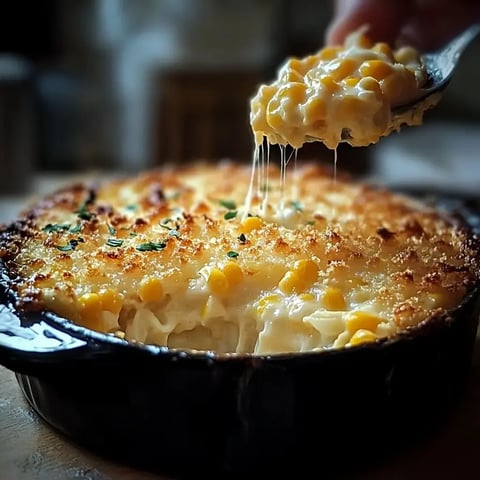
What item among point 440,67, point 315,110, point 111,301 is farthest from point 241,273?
point 440,67

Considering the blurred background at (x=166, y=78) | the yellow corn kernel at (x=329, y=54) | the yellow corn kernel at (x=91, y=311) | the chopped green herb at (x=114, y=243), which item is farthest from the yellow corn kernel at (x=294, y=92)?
the blurred background at (x=166, y=78)

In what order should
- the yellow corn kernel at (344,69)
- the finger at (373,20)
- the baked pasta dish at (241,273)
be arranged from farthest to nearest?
the finger at (373,20) < the yellow corn kernel at (344,69) < the baked pasta dish at (241,273)

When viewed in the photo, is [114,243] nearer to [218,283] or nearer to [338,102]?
[218,283]

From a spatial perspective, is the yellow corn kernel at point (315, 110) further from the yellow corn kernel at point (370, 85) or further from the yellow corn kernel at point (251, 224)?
the yellow corn kernel at point (251, 224)

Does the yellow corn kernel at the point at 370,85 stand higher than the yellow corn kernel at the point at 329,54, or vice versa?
the yellow corn kernel at the point at 329,54

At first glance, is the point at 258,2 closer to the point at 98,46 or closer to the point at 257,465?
the point at 98,46

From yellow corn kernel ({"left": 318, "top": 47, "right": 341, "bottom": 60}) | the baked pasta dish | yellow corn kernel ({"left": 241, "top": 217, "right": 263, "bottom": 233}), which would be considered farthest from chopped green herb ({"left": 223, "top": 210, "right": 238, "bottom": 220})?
yellow corn kernel ({"left": 318, "top": 47, "right": 341, "bottom": 60})
